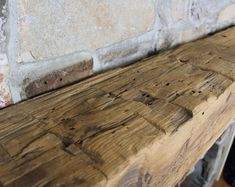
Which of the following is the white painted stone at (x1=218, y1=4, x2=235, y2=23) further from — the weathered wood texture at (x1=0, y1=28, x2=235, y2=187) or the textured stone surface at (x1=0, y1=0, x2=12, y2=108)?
the textured stone surface at (x1=0, y1=0, x2=12, y2=108)

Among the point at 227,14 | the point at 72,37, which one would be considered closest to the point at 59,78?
the point at 72,37

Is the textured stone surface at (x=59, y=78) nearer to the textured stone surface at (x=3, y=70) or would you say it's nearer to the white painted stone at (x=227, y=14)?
the textured stone surface at (x=3, y=70)

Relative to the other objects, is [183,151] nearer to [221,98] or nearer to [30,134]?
[221,98]

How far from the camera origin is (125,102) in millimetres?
546

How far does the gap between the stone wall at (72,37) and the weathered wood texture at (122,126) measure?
1.7 inches

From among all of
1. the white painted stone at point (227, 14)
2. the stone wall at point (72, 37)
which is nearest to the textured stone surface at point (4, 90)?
the stone wall at point (72, 37)

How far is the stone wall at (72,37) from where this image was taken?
0.51 meters

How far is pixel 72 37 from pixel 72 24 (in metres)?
0.03

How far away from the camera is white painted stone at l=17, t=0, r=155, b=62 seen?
0.52m

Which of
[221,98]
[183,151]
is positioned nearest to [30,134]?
[183,151]

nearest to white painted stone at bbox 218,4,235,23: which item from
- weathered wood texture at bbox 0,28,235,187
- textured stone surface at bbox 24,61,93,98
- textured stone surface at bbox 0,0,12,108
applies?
weathered wood texture at bbox 0,28,235,187

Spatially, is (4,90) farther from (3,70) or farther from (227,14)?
(227,14)

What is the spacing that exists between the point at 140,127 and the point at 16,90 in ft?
0.87

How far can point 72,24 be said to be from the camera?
586 millimetres
